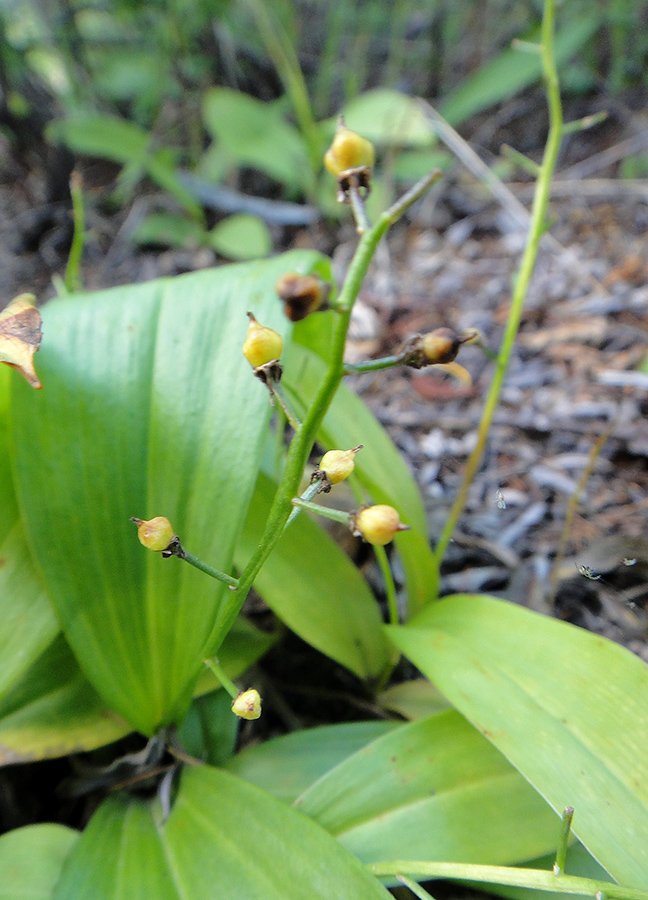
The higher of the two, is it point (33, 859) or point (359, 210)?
point (359, 210)

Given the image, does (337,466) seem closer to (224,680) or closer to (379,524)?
(379,524)

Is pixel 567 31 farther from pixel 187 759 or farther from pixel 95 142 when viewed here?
pixel 187 759

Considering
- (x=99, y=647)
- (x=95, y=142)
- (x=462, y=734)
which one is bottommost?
(x=462, y=734)

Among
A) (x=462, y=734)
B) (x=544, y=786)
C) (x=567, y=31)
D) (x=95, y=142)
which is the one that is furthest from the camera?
(x=567, y=31)

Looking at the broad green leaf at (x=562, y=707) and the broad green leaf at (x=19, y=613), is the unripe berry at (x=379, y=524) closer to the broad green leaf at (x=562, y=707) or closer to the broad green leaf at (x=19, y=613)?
the broad green leaf at (x=562, y=707)

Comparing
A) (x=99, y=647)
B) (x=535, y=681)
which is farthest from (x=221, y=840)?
(x=535, y=681)

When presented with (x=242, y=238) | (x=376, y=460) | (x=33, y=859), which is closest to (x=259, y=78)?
(x=242, y=238)
